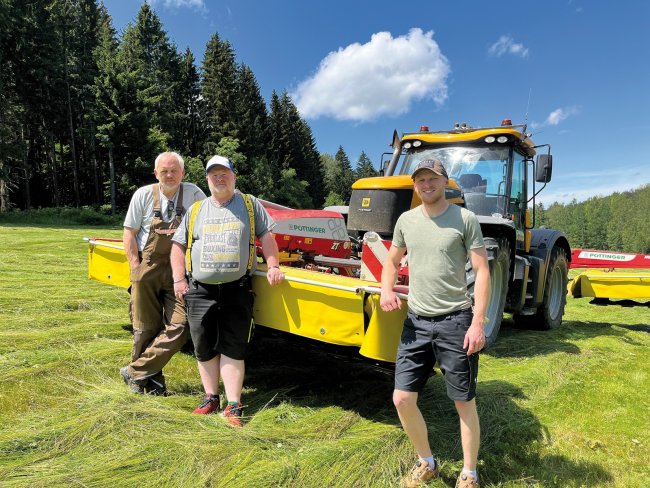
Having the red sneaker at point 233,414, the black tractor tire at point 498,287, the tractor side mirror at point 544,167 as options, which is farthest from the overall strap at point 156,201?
the tractor side mirror at point 544,167

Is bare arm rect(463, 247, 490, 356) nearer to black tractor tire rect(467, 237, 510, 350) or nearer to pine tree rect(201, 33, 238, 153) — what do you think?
black tractor tire rect(467, 237, 510, 350)

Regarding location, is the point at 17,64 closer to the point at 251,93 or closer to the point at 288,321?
the point at 251,93

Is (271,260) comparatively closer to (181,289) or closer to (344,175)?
(181,289)

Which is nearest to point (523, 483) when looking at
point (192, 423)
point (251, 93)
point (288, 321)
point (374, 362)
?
point (374, 362)

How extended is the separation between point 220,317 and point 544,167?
453 cm

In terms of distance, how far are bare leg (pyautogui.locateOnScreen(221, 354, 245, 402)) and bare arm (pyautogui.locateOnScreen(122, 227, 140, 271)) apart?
945 millimetres

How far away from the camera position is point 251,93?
4256 centimetres

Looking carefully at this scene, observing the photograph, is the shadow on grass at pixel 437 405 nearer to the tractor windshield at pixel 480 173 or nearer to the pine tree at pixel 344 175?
the tractor windshield at pixel 480 173

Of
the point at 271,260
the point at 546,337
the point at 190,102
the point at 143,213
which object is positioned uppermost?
the point at 190,102

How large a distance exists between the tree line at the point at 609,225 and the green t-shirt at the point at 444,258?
347ft

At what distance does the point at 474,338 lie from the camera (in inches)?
89.5

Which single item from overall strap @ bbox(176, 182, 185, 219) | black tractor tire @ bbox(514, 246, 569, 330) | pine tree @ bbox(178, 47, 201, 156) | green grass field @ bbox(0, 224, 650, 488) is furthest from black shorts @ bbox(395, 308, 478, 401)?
pine tree @ bbox(178, 47, 201, 156)

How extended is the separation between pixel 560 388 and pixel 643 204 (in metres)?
155

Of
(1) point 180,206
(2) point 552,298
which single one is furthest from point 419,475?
(2) point 552,298
